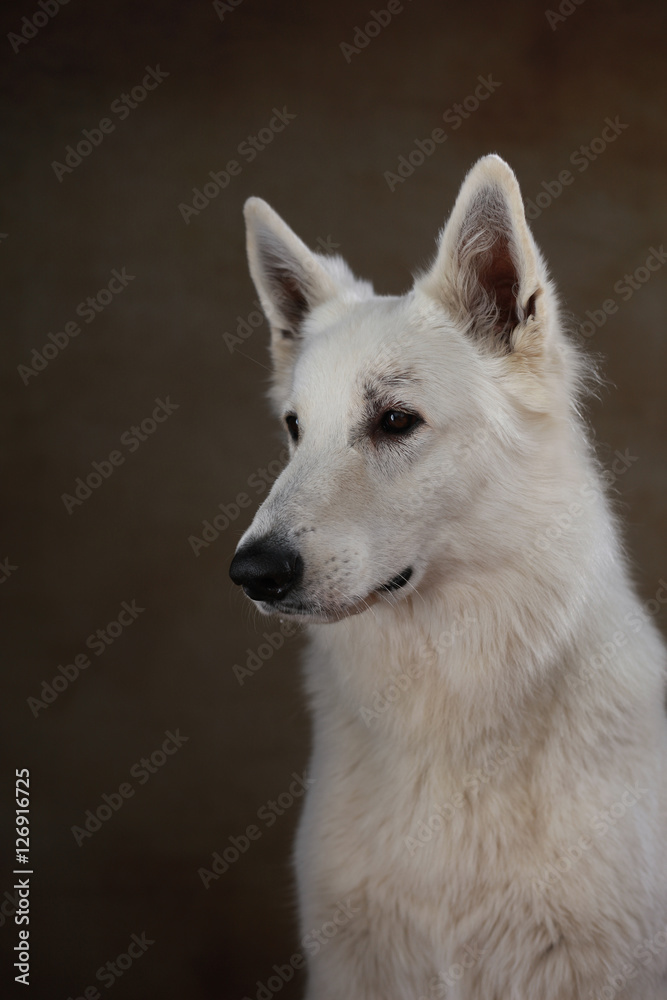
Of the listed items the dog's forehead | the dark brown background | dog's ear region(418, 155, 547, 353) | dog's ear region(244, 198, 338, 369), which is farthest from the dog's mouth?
the dark brown background

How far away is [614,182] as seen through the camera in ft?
15.3

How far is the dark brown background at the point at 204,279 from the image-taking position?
4.41 meters

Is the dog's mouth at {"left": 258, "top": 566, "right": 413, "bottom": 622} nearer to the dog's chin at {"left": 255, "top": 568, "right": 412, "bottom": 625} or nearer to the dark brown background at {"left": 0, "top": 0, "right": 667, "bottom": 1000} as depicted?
the dog's chin at {"left": 255, "top": 568, "right": 412, "bottom": 625}

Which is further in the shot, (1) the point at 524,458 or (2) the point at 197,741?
(2) the point at 197,741

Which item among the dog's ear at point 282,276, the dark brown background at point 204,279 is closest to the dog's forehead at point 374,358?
the dog's ear at point 282,276

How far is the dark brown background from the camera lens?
441cm

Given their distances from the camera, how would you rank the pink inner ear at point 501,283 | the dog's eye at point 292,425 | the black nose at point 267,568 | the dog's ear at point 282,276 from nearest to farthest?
the black nose at point 267,568 → the pink inner ear at point 501,283 → the dog's eye at point 292,425 → the dog's ear at point 282,276

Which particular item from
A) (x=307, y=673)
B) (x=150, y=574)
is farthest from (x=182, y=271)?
(x=307, y=673)

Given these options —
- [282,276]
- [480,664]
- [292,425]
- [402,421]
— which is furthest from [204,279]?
[480,664]

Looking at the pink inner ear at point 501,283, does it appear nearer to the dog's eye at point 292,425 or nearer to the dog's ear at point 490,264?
the dog's ear at point 490,264

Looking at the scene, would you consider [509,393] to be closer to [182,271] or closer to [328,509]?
[328,509]

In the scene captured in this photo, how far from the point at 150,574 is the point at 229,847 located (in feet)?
3.88

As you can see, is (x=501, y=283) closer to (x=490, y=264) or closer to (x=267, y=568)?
(x=490, y=264)

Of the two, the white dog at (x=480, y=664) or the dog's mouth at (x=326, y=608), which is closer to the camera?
the dog's mouth at (x=326, y=608)
